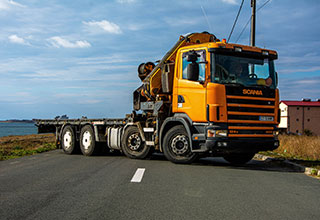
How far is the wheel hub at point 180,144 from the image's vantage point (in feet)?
34.2

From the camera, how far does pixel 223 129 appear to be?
30.8 ft

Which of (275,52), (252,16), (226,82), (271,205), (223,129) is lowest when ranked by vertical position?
(271,205)

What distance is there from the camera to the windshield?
9.64m

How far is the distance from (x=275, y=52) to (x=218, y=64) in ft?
6.90

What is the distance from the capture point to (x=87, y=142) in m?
14.5

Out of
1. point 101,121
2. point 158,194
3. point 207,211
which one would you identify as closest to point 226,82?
point 158,194

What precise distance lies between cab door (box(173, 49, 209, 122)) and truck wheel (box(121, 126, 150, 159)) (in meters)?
2.32

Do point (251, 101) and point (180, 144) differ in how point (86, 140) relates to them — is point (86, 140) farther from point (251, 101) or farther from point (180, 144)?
point (251, 101)

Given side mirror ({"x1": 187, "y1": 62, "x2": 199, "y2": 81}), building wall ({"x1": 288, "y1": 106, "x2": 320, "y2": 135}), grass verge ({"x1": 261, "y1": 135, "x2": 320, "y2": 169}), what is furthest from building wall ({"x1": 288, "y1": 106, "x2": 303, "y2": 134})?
side mirror ({"x1": 187, "y1": 62, "x2": 199, "y2": 81})

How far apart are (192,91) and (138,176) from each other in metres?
3.13

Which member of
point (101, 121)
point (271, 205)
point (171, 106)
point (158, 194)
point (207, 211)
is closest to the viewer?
point (207, 211)

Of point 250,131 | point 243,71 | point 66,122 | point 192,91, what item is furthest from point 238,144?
point 66,122

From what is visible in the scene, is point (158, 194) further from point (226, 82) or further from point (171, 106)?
point (171, 106)

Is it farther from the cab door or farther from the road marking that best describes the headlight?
the road marking
